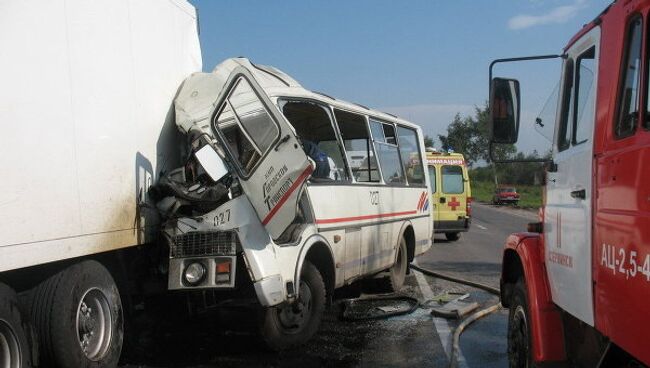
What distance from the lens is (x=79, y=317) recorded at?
176 inches

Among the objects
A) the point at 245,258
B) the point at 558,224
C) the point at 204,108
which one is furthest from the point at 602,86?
the point at 204,108

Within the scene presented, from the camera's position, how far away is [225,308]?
5680 millimetres

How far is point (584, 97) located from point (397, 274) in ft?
21.1

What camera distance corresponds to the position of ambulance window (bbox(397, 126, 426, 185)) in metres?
9.88

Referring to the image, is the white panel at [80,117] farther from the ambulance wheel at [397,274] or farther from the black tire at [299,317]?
the ambulance wheel at [397,274]

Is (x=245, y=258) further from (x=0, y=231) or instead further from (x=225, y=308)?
(x=0, y=231)

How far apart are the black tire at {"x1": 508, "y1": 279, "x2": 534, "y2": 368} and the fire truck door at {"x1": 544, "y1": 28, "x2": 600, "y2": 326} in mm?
491

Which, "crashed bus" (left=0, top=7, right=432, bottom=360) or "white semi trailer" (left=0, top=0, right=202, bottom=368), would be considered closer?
"white semi trailer" (left=0, top=0, right=202, bottom=368)

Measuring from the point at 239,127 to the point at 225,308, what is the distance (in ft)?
5.40

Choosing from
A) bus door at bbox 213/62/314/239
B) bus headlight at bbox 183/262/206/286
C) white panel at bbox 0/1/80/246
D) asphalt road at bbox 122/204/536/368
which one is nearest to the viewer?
white panel at bbox 0/1/80/246

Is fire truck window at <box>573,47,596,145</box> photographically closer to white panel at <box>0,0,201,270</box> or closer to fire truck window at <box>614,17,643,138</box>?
fire truck window at <box>614,17,643,138</box>

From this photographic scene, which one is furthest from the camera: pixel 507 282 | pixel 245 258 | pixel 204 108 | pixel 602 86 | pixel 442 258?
pixel 442 258

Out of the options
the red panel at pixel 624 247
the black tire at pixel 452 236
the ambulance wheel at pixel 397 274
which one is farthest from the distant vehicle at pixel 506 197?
the red panel at pixel 624 247

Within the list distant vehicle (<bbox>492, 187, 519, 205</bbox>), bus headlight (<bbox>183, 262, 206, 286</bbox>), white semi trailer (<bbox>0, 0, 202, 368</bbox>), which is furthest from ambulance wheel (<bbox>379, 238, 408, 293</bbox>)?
distant vehicle (<bbox>492, 187, 519, 205</bbox>)
